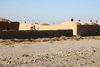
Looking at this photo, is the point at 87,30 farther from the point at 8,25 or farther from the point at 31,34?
the point at 8,25

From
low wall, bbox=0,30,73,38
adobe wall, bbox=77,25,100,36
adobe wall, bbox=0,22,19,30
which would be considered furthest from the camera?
adobe wall, bbox=77,25,100,36

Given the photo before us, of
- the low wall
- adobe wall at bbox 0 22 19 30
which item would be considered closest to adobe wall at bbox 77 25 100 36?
the low wall

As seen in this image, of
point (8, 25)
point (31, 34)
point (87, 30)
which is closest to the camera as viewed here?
point (31, 34)

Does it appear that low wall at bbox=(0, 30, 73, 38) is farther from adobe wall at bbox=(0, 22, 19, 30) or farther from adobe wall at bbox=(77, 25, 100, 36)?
adobe wall at bbox=(0, 22, 19, 30)

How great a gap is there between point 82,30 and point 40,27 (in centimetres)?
1093

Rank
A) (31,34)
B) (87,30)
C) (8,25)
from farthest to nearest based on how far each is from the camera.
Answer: (87,30) → (8,25) → (31,34)

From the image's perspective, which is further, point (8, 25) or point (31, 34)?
point (8, 25)

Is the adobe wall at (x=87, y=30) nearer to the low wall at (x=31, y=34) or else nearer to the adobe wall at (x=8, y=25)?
the low wall at (x=31, y=34)

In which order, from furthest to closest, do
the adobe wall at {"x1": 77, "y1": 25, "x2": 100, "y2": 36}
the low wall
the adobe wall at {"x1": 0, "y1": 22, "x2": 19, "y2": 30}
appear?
the adobe wall at {"x1": 77, "y1": 25, "x2": 100, "y2": 36}, the adobe wall at {"x1": 0, "y1": 22, "x2": 19, "y2": 30}, the low wall

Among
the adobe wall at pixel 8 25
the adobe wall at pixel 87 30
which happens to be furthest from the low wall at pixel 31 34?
the adobe wall at pixel 8 25

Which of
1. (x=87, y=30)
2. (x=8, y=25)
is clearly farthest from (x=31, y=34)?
(x=87, y=30)

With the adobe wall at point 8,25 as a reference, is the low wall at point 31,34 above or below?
below

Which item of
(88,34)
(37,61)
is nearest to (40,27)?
(88,34)

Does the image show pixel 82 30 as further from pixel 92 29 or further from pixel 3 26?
pixel 3 26
